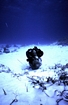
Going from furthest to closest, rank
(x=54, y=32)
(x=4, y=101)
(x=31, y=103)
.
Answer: (x=54, y=32) → (x=4, y=101) → (x=31, y=103)

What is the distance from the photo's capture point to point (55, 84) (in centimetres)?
420

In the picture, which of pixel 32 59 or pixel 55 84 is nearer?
pixel 55 84

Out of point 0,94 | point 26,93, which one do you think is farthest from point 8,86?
point 26,93

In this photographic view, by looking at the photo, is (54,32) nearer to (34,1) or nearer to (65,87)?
(34,1)

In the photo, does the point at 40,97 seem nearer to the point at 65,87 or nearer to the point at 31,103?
the point at 31,103

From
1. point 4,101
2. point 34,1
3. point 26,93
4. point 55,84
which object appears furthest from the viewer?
point 34,1

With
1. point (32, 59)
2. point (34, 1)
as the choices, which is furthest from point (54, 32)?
point (32, 59)

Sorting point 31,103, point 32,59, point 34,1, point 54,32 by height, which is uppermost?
point 54,32

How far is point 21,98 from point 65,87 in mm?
1476

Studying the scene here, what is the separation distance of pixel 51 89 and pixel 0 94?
1712 mm

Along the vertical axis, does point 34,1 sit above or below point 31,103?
above

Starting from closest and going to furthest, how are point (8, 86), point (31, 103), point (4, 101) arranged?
point (31, 103) → point (4, 101) → point (8, 86)

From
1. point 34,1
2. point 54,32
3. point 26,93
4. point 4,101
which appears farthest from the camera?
point 54,32

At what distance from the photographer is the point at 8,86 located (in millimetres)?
4512
